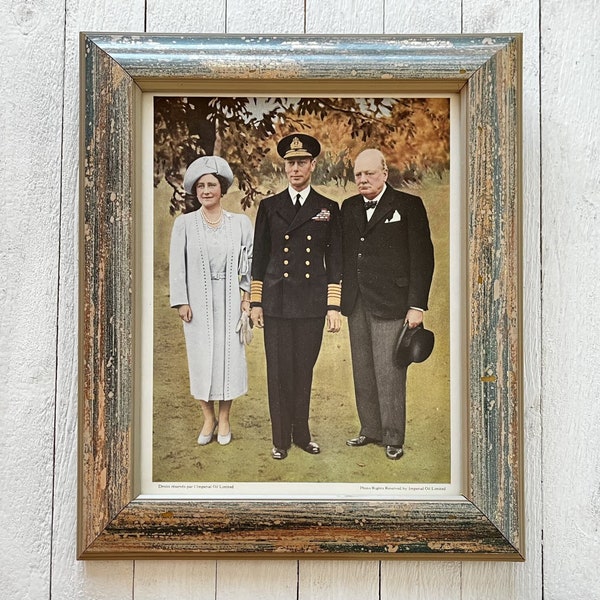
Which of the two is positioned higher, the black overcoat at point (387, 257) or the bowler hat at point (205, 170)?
the bowler hat at point (205, 170)

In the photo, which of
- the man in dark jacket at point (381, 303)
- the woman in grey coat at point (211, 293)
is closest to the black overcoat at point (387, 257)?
the man in dark jacket at point (381, 303)

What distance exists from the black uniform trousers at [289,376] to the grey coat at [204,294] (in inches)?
1.3

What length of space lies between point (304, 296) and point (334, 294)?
0.11 feet

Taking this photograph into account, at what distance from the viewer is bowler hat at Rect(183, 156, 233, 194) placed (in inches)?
27.6

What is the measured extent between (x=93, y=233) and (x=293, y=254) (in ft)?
0.71

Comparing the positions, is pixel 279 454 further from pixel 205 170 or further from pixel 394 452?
pixel 205 170

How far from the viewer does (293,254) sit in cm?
70

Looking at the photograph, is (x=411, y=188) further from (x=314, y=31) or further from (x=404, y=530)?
(x=404, y=530)

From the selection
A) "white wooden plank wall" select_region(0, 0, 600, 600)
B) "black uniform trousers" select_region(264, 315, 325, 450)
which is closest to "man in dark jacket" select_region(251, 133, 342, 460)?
"black uniform trousers" select_region(264, 315, 325, 450)

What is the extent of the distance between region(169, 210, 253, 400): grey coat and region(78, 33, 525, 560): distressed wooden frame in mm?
52

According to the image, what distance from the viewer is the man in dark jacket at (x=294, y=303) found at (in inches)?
27.5

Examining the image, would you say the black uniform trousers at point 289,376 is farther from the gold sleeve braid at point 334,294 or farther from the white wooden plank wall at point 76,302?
the white wooden plank wall at point 76,302

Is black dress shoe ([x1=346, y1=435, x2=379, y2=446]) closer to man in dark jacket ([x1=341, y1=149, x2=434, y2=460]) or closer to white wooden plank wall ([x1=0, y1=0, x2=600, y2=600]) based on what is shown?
man in dark jacket ([x1=341, y1=149, x2=434, y2=460])

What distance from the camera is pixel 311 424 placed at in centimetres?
70
